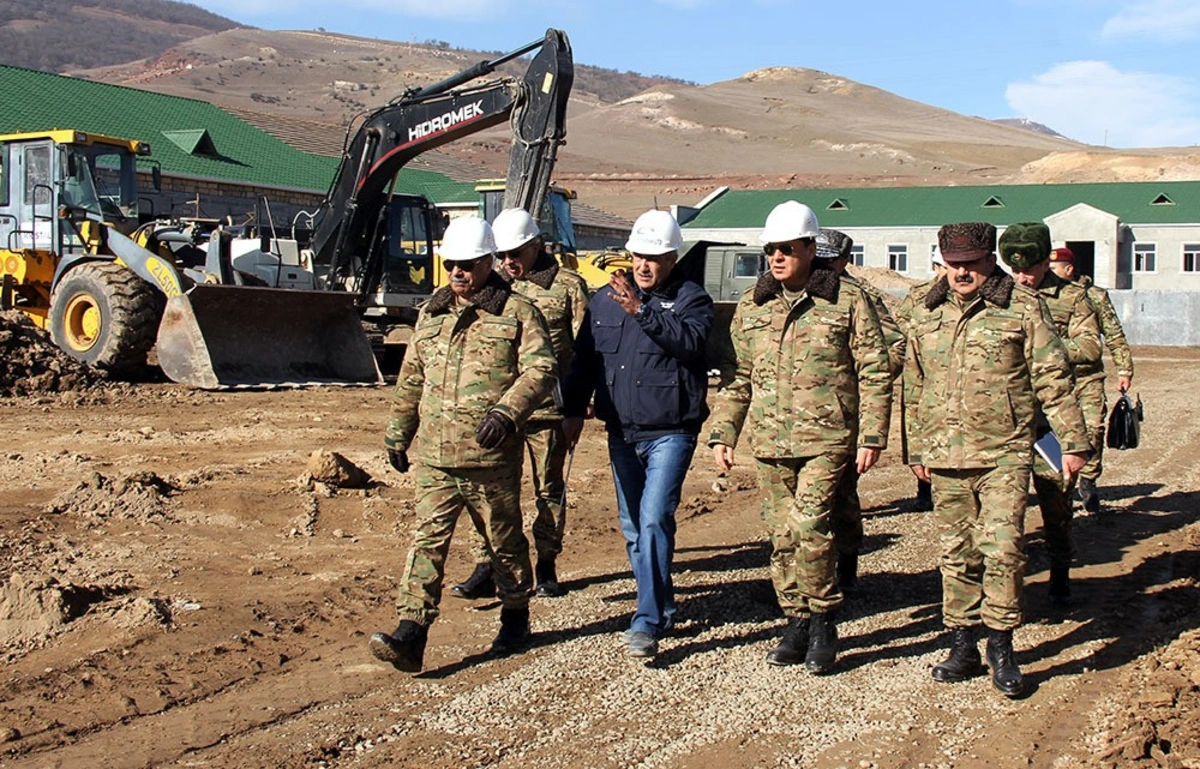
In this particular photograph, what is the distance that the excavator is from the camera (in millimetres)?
15984

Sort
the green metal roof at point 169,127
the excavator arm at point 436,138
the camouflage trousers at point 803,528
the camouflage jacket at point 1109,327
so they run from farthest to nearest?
the green metal roof at point 169,127 → the excavator arm at point 436,138 → the camouflage jacket at point 1109,327 → the camouflage trousers at point 803,528

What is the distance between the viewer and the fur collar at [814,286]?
5629 mm

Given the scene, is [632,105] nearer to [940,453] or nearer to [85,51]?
[85,51]

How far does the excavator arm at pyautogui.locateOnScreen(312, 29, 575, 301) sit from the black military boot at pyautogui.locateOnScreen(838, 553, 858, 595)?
9.53 metres

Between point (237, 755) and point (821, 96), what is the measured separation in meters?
157

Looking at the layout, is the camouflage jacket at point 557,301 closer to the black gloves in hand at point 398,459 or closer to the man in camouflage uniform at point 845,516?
the black gloves in hand at point 398,459

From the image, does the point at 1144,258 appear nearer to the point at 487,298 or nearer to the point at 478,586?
the point at 478,586

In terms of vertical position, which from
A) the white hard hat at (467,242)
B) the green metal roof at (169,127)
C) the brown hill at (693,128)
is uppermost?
the brown hill at (693,128)

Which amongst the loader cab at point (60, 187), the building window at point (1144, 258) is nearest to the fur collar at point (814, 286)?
the loader cab at point (60, 187)

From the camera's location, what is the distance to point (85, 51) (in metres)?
160

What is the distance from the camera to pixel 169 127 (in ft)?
102

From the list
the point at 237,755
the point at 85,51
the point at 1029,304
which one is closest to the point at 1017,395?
the point at 1029,304

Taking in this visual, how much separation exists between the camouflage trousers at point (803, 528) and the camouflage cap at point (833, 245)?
1682 millimetres

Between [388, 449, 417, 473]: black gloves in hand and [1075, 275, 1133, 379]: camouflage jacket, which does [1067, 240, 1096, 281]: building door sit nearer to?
[1075, 275, 1133, 379]: camouflage jacket
